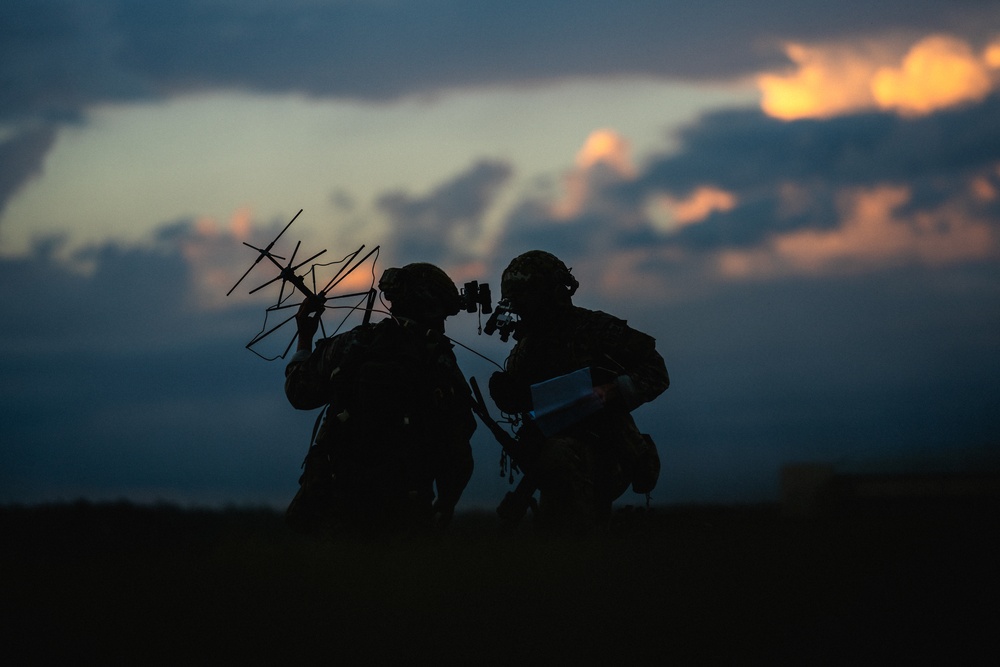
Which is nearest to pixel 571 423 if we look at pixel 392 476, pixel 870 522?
pixel 392 476

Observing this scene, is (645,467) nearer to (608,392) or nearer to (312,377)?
(608,392)

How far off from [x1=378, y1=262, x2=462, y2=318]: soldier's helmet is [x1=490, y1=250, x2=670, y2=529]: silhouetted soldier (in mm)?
594

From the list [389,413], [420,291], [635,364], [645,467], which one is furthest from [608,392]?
[389,413]

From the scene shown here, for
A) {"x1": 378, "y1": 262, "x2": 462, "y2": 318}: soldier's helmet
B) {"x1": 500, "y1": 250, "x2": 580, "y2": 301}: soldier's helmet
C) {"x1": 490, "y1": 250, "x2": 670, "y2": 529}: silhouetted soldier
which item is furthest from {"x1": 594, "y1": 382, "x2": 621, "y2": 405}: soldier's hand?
{"x1": 378, "y1": 262, "x2": 462, "y2": 318}: soldier's helmet

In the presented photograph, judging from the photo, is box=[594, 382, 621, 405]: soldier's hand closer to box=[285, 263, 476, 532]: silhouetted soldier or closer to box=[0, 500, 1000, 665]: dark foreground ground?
box=[285, 263, 476, 532]: silhouetted soldier

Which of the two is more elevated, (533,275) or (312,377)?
(533,275)

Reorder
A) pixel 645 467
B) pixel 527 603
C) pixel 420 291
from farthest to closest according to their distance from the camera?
pixel 645 467, pixel 420 291, pixel 527 603

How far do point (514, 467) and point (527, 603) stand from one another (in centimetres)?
487

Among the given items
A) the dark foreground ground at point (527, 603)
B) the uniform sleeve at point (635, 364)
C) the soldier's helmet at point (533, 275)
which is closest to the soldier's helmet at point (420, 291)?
the soldier's helmet at point (533, 275)

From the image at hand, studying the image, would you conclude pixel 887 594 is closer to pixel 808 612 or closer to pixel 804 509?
pixel 808 612

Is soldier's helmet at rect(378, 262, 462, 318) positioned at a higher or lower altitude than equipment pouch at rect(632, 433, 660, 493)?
higher

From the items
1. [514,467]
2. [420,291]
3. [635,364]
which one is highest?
[420,291]

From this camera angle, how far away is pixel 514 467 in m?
11.2

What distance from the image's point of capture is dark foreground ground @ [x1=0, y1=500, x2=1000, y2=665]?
5438 mm
